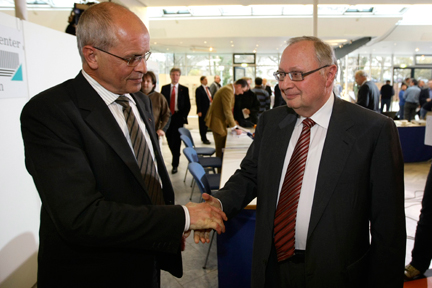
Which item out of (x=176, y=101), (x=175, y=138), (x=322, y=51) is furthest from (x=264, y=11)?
(x=322, y=51)

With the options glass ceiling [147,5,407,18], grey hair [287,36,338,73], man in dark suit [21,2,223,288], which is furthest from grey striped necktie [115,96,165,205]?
glass ceiling [147,5,407,18]

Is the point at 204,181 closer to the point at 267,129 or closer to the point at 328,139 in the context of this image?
the point at 267,129

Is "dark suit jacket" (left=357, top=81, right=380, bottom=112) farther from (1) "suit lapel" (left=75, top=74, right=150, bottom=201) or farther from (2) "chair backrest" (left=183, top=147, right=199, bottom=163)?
(1) "suit lapel" (left=75, top=74, right=150, bottom=201)

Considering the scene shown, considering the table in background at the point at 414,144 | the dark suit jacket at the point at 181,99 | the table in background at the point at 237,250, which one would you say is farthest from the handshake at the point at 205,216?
the table in background at the point at 414,144

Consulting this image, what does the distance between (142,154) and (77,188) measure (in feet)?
1.10

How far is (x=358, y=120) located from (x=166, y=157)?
22.9 ft

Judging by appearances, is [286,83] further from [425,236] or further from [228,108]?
[228,108]

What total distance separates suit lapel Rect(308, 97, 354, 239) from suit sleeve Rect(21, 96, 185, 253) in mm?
611

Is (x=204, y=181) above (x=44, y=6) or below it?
below

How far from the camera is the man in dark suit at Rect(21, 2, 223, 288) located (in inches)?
41.1

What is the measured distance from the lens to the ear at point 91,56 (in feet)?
3.97

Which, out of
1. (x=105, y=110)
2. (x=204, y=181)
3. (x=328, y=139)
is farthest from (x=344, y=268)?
(x=204, y=181)

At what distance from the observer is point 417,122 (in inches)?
280

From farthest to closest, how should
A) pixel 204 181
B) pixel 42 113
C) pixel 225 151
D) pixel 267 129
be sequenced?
pixel 225 151 < pixel 204 181 < pixel 267 129 < pixel 42 113
